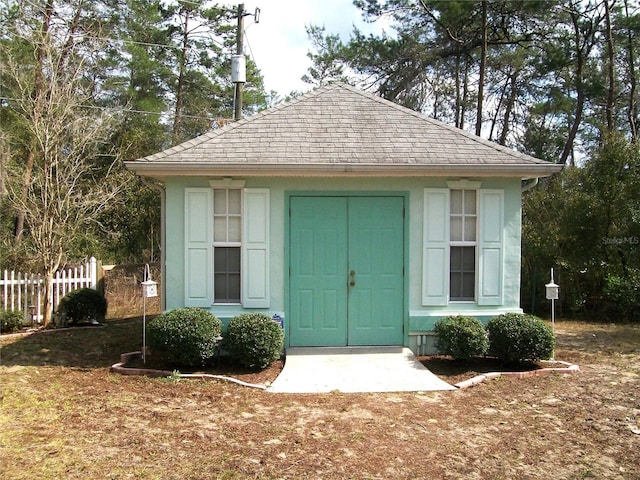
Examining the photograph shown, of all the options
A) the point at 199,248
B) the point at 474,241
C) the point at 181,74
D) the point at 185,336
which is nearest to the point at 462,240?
the point at 474,241

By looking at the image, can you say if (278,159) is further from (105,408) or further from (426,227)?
(105,408)

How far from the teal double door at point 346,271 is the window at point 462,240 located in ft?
2.60

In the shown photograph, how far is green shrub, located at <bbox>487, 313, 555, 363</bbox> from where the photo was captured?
6.80 metres

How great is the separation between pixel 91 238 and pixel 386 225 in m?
9.27

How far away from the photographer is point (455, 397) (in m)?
5.93

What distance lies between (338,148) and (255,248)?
1.98 m

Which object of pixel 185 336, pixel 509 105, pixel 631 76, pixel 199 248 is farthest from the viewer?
pixel 509 105

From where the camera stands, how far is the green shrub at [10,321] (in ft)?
31.9

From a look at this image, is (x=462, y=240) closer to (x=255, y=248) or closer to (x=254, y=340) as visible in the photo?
(x=255, y=248)

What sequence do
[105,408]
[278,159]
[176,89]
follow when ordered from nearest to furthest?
[105,408] → [278,159] → [176,89]

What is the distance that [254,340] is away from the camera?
261 inches

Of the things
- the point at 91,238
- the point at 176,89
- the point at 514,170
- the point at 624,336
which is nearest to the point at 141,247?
the point at 91,238

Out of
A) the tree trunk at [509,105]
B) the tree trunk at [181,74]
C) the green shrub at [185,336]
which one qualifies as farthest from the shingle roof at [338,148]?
the tree trunk at [509,105]

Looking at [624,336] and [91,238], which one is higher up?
[91,238]
